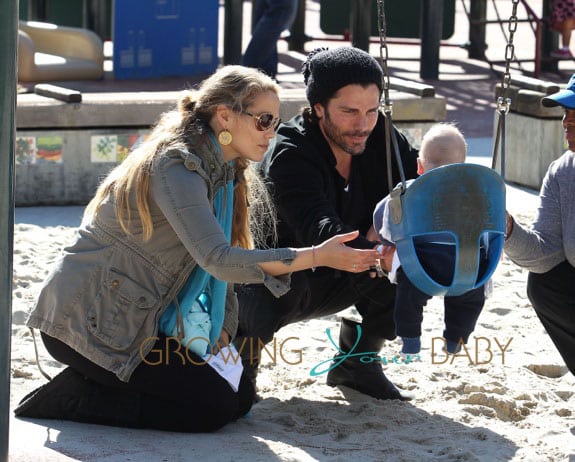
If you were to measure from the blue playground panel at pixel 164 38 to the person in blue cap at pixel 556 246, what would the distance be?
639 cm

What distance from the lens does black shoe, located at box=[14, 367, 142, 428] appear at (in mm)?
3471

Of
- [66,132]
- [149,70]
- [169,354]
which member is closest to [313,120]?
[169,354]

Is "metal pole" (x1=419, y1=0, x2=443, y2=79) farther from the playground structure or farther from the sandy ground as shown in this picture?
the sandy ground

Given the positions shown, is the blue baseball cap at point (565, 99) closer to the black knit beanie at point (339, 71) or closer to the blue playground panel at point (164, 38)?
the black knit beanie at point (339, 71)

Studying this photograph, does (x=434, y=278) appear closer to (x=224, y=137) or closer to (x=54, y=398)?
(x=224, y=137)

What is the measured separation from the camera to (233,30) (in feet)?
33.1

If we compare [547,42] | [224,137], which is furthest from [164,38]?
[224,137]

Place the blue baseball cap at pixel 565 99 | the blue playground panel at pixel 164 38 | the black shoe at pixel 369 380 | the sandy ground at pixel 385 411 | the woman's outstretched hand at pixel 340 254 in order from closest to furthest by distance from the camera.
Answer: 1. the woman's outstretched hand at pixel 340 254
2. the sandy ground at pixel 385 411
3. the blue baseball cap at pixel 565 99
4. the black shoe at pixel 369 380
5. the blue playground panel at pixel 164 38

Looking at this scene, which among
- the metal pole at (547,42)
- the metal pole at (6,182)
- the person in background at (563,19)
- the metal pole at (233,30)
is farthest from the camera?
the metal pole at (547,42)

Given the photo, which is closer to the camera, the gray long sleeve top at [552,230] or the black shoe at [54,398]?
the black shoe at [54,398]

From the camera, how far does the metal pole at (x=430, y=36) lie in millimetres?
10820

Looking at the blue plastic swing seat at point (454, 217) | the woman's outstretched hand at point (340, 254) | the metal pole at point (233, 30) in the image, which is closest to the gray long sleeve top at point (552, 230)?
the blue plastic swing seat at point (454, 217)

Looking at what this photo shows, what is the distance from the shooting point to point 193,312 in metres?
3.54

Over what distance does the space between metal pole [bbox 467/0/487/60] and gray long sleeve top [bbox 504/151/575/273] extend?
26.4 ft
